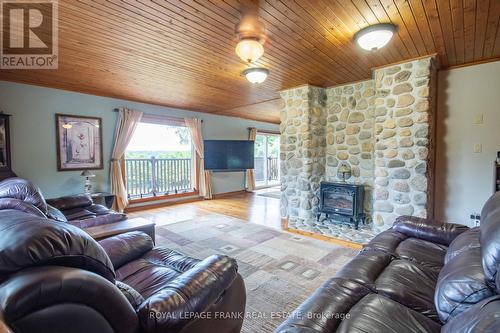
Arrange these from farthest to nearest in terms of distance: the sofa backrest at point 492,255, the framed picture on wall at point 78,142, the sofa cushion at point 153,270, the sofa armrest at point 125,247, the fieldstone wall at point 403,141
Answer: the framed picture on wall at point 78,142 → the fieldstone wall at point 403,141 → the sofa armrest at point 125,247 → the sofa cushion at point 153,270 → the sofa backrest at point 492,255

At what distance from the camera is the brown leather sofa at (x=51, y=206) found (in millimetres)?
1912

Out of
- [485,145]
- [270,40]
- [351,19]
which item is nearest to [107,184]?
[270,40]

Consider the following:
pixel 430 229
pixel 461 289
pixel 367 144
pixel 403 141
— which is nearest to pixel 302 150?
pixel 367 144

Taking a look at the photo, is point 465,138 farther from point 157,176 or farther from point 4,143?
point 4,143

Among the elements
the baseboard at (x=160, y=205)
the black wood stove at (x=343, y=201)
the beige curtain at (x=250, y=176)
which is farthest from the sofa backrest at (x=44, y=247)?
the beige curtain at (x=250, y=176)

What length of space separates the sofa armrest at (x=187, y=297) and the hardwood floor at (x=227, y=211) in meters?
3.00

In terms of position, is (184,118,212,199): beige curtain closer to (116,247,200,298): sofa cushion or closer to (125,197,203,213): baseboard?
(125,197,203,213): baseboard

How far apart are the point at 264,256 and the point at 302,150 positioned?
1.98 m

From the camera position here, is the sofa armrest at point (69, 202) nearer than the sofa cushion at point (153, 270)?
No

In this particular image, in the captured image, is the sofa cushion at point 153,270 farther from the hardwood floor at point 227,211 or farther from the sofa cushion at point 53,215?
the hardwood floor at point 227,211

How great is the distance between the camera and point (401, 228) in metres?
2.31

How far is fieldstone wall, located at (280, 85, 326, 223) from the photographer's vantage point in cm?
425

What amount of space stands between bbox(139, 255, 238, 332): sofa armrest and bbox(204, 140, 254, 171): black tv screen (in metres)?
5.14

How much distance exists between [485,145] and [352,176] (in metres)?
1.71
